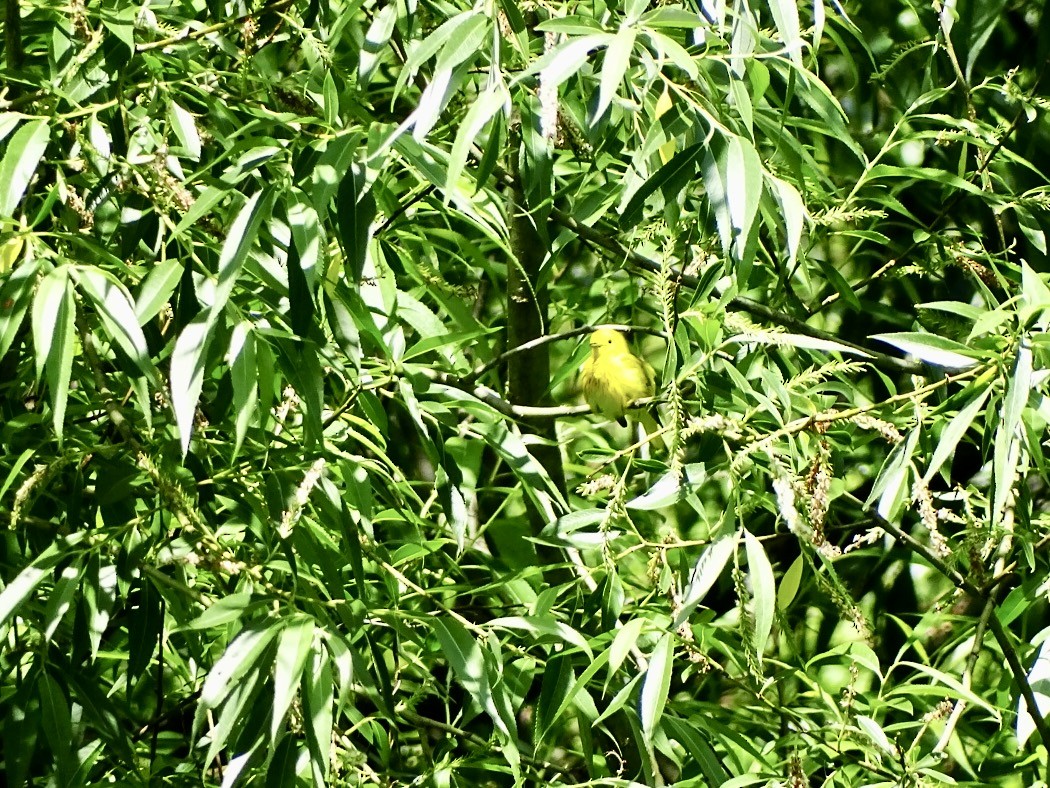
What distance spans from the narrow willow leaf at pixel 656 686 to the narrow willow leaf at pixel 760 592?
0.33 ft

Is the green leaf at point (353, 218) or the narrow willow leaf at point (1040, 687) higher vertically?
the green leaf at point (353, 218)

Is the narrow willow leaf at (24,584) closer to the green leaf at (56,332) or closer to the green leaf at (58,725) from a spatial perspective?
the green leaf at (58,725)

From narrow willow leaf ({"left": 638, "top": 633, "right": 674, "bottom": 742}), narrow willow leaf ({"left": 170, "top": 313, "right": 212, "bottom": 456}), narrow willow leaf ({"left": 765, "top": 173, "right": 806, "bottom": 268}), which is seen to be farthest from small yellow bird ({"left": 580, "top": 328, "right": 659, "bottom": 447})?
narrow willow leaf ({"left": 170, "top": 313, "right": 212, "bottom": 456})

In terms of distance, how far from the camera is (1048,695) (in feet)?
3.79

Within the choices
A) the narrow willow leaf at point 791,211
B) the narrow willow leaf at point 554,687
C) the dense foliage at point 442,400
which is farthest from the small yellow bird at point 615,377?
the narrow willow leaf at point 791,211

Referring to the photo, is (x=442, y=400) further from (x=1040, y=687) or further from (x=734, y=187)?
(x=1040, y=687)

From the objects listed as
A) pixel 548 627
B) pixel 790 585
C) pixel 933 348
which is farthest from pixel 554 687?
pixel 933 348

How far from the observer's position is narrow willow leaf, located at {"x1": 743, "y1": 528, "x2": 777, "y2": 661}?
3.13ft

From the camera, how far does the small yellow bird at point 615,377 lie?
6.16 feet

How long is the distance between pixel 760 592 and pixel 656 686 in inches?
6.0

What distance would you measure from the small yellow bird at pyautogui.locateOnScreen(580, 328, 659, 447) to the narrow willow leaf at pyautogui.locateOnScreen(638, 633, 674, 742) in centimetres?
72

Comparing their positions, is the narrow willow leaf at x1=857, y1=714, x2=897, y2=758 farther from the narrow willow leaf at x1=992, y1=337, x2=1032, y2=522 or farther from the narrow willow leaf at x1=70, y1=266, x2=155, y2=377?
the narrow willow leaf at x1=70, y1=266, x2=155, y2=377

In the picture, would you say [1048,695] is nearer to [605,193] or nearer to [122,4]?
[605,193]

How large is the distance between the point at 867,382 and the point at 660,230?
0.78m
